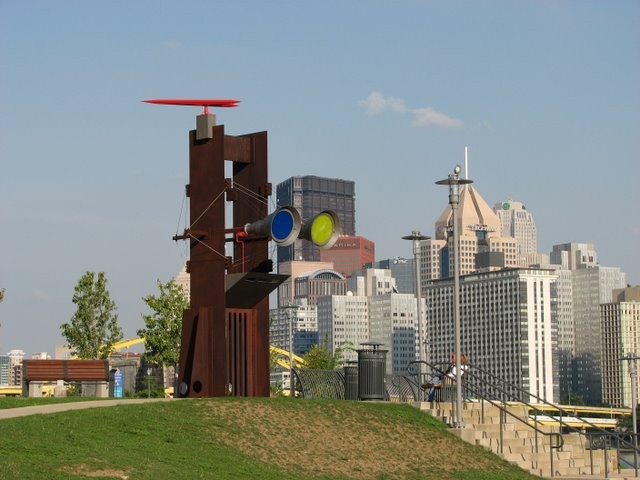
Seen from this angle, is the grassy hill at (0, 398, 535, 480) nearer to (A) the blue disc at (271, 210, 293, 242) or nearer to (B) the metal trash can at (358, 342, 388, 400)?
(B) the metal trash can at (358, 342, 388, 400)

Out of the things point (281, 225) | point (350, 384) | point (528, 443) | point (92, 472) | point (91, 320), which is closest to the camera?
point (92, 472)

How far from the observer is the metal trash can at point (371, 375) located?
34.6 metres

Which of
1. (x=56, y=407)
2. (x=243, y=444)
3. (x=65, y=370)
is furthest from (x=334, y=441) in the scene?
(x=65, y=370)

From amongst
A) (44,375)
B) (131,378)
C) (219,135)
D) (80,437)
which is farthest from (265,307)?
(131,378)

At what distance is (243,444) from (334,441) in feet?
8.82

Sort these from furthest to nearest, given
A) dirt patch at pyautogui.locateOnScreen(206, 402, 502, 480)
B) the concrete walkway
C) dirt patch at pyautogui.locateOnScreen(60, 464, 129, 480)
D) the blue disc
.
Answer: the blue disc, the concrete walkway, dirt patch at pyautogui.locateOnScreen(206, 402, 502, 480), dirt patch at pyautogui.locateOnScreen(60, 464, 129, 480)

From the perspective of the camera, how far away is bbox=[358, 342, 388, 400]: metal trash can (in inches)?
1361

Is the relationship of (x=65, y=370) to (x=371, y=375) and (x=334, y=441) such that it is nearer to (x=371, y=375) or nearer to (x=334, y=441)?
(x=371, y=375)

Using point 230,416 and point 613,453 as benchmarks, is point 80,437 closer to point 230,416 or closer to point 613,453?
point 230,416

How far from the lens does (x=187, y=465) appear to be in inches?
974

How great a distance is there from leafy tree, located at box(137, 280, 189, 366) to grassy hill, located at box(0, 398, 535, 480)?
1323 inches

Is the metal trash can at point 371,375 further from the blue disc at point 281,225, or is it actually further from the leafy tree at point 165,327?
the leafy tree at point 165,327

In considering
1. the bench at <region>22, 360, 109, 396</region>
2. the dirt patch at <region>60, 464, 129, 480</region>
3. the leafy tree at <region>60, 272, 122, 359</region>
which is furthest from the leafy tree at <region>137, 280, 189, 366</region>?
the dirt patch at <region>60, 464, 129, 480</region>

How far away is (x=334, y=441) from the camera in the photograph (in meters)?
29.2
